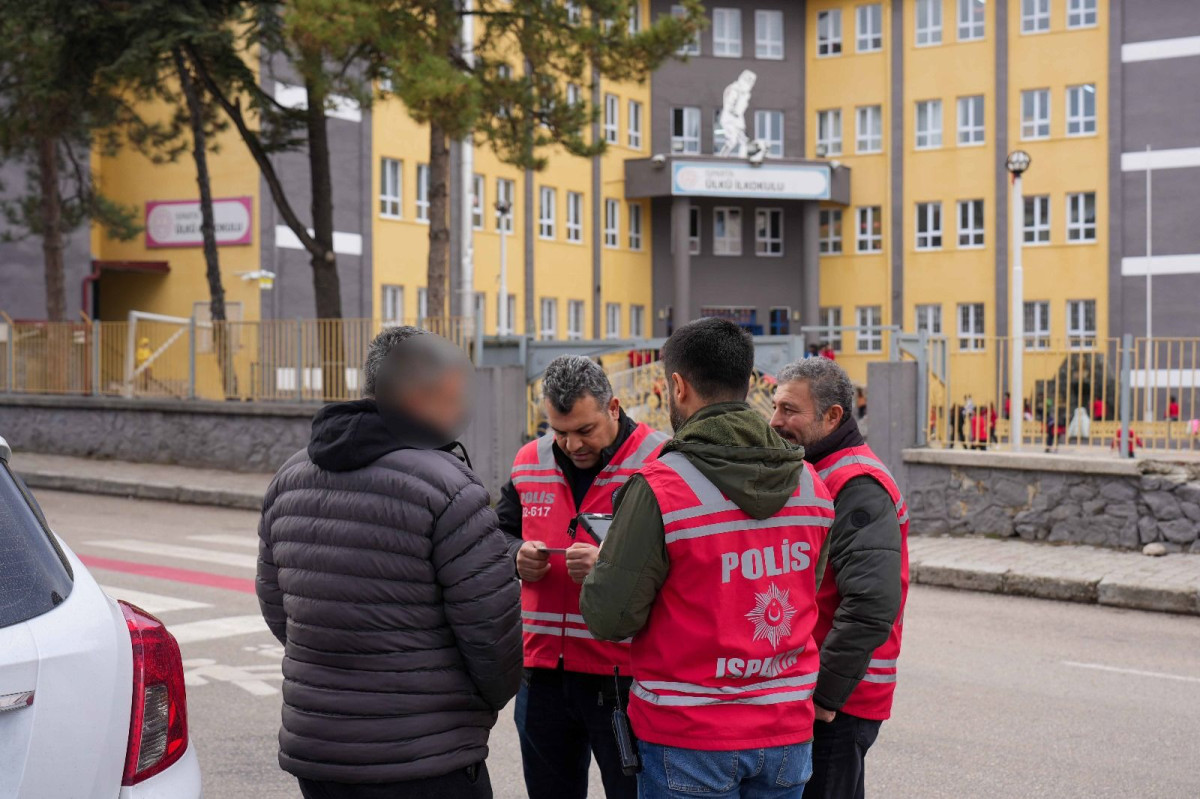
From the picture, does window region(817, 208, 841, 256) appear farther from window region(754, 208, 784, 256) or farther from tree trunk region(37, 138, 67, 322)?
tree trunk region(37, 138, 67, 322)

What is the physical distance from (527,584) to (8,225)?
1236 inches

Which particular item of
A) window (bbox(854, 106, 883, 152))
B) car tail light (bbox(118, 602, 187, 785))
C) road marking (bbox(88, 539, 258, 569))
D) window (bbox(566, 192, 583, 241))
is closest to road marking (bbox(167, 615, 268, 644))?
road marking (bbox(88, 539, 258, 569))

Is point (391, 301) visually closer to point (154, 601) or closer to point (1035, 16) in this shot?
point (1035, 16)

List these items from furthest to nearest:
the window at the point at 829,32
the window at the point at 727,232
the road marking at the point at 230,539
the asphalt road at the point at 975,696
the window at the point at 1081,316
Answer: the window at the point at 727,232 → the window at the point at 829,32 → the window at the point at 1081,316 → the road marking at the point at 230,539 → the asphalt road at the point at 975,696

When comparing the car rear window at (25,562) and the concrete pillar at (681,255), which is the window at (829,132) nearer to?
the concrete pillar at (681,255)

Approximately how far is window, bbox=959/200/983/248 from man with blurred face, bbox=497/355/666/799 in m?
41.4

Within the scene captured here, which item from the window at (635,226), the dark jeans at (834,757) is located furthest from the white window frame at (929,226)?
the dark jeans at (834,757)

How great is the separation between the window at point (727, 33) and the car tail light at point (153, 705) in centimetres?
4605

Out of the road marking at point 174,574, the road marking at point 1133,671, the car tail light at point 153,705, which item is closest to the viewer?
the car tail light at point 153,705

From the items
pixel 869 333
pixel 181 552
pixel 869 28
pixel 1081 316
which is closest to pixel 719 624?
pixel 181 552

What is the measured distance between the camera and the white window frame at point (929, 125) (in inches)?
1735

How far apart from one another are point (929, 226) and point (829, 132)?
530cm

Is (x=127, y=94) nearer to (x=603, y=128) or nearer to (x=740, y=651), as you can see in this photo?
(x=603, y=128)

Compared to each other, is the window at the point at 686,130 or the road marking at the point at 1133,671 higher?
the window at the point at 686,130
